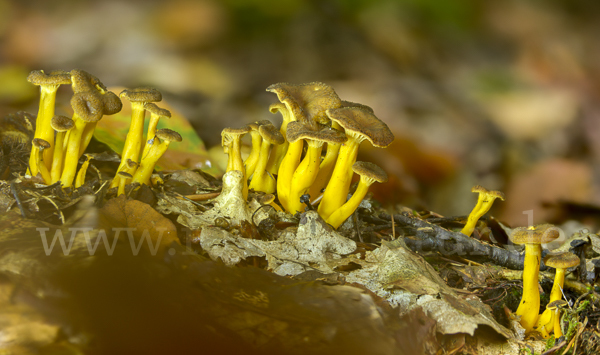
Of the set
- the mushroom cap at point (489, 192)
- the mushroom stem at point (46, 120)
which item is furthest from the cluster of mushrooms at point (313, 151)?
the mushroom stem at point (46, 120)

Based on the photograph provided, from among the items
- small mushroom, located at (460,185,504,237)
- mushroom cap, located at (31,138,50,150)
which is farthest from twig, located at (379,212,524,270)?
mushroom cap, located at (31,138,50,150)

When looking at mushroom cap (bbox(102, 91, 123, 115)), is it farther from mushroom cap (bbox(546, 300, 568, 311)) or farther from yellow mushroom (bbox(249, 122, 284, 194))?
mushroom cap (bbox(546, 300, 568, 311))

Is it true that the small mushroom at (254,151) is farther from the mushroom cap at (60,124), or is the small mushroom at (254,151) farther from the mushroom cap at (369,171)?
the mushroom cap at (60,124)

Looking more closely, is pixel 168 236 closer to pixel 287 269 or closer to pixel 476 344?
pixel 287 269

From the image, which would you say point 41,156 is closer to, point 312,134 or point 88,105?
point 88,105

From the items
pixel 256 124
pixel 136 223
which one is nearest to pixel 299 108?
pixel 256 124

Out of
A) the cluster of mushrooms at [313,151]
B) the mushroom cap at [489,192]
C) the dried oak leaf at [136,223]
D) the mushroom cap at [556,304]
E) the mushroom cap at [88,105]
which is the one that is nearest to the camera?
the dried oak leaf at [136,223]
